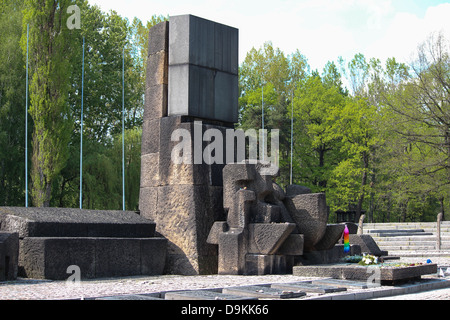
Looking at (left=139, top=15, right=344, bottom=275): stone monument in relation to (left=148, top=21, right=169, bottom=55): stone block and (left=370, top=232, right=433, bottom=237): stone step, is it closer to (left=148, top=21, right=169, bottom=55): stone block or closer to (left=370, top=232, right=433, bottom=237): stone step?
(left=148, top=21, right=169, bottom=55): stone block

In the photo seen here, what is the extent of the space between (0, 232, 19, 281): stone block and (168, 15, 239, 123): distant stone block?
4.08 m

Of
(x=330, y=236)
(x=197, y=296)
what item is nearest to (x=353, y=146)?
(x=330, y=236)

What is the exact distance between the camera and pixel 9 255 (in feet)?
27.3

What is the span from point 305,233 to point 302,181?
87.0 feet

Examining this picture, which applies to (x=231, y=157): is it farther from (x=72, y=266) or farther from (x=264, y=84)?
(x=264, y=84)

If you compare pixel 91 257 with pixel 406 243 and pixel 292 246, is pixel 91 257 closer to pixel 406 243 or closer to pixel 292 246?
pixel 292 246

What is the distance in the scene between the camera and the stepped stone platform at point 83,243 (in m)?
8.98

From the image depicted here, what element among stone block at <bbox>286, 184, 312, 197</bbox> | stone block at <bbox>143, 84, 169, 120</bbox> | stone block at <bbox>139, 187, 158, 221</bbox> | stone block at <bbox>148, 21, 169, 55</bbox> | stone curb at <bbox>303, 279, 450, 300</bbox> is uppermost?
stone block at <bbox>148, 21, 169, 55</bbox>

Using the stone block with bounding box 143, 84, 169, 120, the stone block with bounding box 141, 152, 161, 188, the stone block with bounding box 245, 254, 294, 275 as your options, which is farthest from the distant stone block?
the stone block with bounding box 245, 254, 294, 275

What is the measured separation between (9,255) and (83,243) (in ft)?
4.28

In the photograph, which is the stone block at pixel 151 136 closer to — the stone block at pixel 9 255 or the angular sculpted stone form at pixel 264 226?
the angular sculpted stone form at pixel 264 226

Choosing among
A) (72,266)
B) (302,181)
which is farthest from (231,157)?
(302,181)

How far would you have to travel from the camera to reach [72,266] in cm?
916

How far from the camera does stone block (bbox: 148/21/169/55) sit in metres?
11.7
